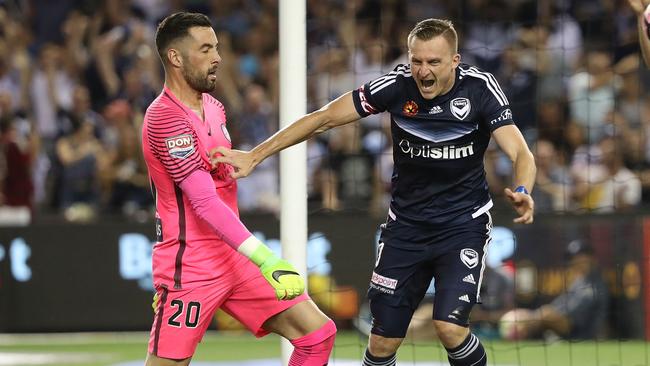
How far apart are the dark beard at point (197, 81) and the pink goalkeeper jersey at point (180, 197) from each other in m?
0.11

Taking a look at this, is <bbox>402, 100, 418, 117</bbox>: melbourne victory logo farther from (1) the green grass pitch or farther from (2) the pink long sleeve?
(1) the green grass pitch

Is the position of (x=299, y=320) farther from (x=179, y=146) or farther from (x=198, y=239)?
(x=179, y=146)

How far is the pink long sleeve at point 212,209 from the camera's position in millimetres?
5977

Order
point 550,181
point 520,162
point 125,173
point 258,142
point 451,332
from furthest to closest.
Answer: point 258,142 < point 125,173 < point 550,181 < point 451,332 < point 520,162

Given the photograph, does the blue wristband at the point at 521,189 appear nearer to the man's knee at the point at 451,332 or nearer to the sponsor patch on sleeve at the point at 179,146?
the man's knee at the point at 451,332

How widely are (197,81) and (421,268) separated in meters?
1.69

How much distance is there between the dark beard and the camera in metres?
6.23

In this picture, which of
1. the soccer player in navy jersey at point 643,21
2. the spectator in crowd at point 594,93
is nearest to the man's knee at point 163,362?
the soccer player in navy jersey at point 643,21

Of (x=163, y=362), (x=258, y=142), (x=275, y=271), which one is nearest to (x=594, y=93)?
(x=258, y=142)

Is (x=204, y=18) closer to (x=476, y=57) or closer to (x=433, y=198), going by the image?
(x=433, y=198)

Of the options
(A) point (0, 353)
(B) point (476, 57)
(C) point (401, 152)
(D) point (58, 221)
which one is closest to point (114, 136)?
(D) point (58, 221)

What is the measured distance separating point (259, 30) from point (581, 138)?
14.1ft

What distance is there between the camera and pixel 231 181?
21.1 ft

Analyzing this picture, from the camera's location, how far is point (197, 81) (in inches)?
245
